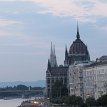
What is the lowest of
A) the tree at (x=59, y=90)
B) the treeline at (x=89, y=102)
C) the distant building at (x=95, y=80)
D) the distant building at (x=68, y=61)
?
the treeline at (x=89, y=102)

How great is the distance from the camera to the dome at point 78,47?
564 ft

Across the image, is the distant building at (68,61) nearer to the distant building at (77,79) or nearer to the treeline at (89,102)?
the distant building at (77,79)

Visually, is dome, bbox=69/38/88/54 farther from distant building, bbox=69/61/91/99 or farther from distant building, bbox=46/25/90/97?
distant building, bbox=69/61/91/99

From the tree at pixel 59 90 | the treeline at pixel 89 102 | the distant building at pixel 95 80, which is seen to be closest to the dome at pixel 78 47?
the tree at pixel 59 90

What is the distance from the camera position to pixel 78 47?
172375 millimetres

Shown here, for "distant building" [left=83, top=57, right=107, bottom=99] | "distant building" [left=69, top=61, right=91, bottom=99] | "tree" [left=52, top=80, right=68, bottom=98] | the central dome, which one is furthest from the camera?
the central dome

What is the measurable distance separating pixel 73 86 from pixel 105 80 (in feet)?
110

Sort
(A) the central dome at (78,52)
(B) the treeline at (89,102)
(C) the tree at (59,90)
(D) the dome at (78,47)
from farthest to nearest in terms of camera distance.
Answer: (A) the central dome at (78,52) → (D) the dome at (78,47) → (C) the tree at (59,90) → (B) the treeline at (89,102)

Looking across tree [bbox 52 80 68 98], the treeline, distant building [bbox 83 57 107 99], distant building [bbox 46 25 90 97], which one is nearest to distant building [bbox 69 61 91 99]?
distant building [bbox 83 57 107 99]

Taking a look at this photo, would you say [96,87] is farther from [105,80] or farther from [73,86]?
[73,86]

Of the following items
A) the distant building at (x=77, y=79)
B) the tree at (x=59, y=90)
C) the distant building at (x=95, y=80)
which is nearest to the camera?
the distant building at (x=95, y=80)

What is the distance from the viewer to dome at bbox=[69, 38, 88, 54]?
171875mm

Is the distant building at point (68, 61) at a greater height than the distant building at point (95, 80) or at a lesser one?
greater

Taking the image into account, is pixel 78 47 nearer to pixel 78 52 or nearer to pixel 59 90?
pixel 78 52
